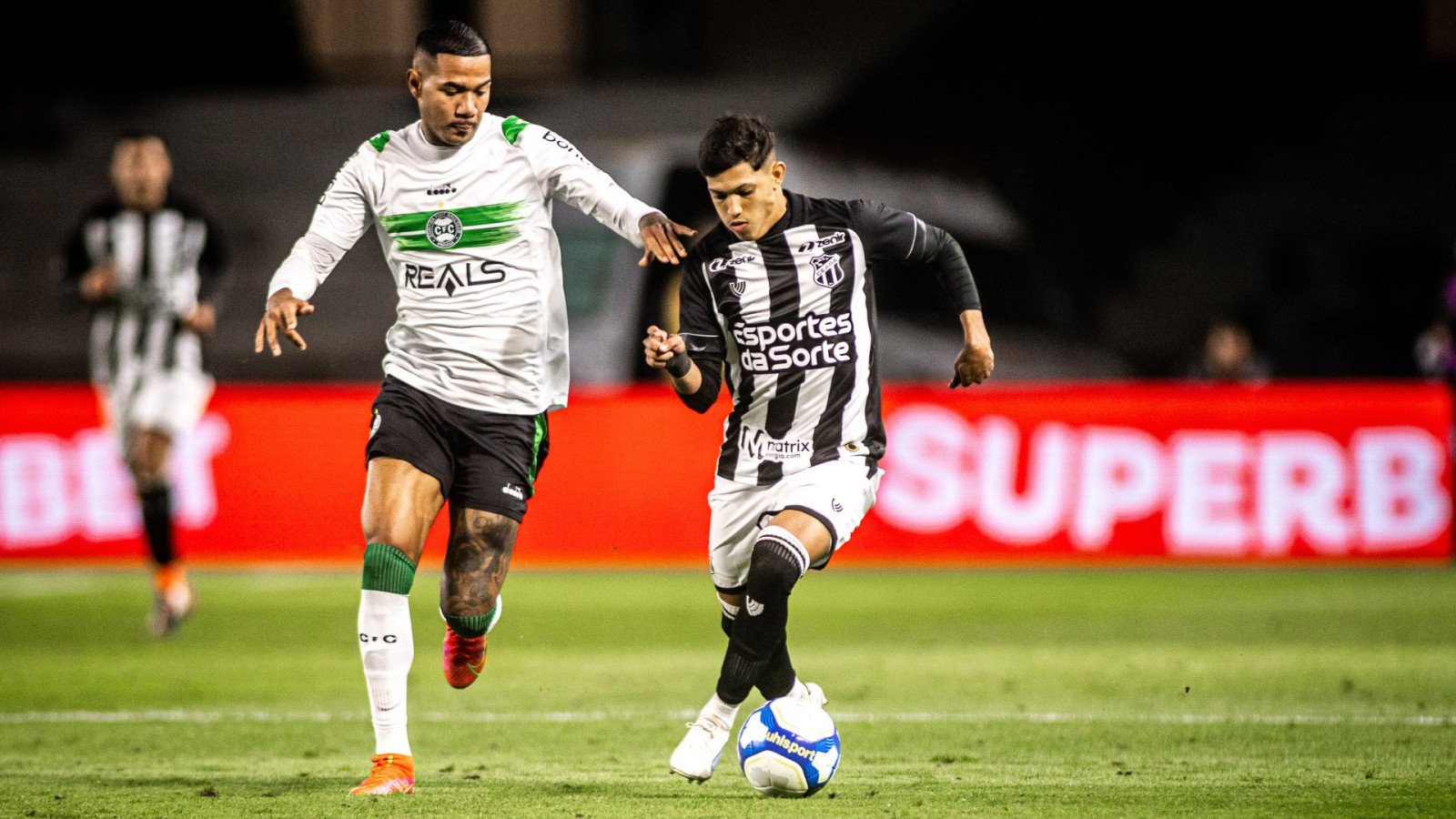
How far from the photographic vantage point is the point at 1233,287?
820 inches

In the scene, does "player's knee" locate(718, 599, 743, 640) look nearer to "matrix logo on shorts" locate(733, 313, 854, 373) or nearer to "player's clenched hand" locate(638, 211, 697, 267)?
"matrix logo on shorts" locate(733, 313, 854, 373)

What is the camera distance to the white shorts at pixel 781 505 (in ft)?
16.8

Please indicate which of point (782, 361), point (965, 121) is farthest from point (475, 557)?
point (965, 121)

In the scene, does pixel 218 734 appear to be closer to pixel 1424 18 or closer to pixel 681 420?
pixel 681 420

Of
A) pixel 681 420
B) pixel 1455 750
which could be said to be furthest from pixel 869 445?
pixel 681 420

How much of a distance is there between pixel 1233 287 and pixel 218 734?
1669cm

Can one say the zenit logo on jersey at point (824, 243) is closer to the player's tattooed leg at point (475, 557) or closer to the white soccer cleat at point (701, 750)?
the player's tattooed leg at point (475, 557)

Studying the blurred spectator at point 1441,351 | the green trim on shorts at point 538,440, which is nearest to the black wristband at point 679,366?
the green trim on shorts at point 538,440

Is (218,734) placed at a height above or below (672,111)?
below

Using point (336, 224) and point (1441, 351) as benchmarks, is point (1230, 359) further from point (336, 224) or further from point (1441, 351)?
point (336, 224)

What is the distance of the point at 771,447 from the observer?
5.23 m

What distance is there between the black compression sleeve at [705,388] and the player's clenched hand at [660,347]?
0.89 feet

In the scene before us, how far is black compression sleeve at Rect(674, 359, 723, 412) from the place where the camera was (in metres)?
5.11

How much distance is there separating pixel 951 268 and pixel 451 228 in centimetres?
150
